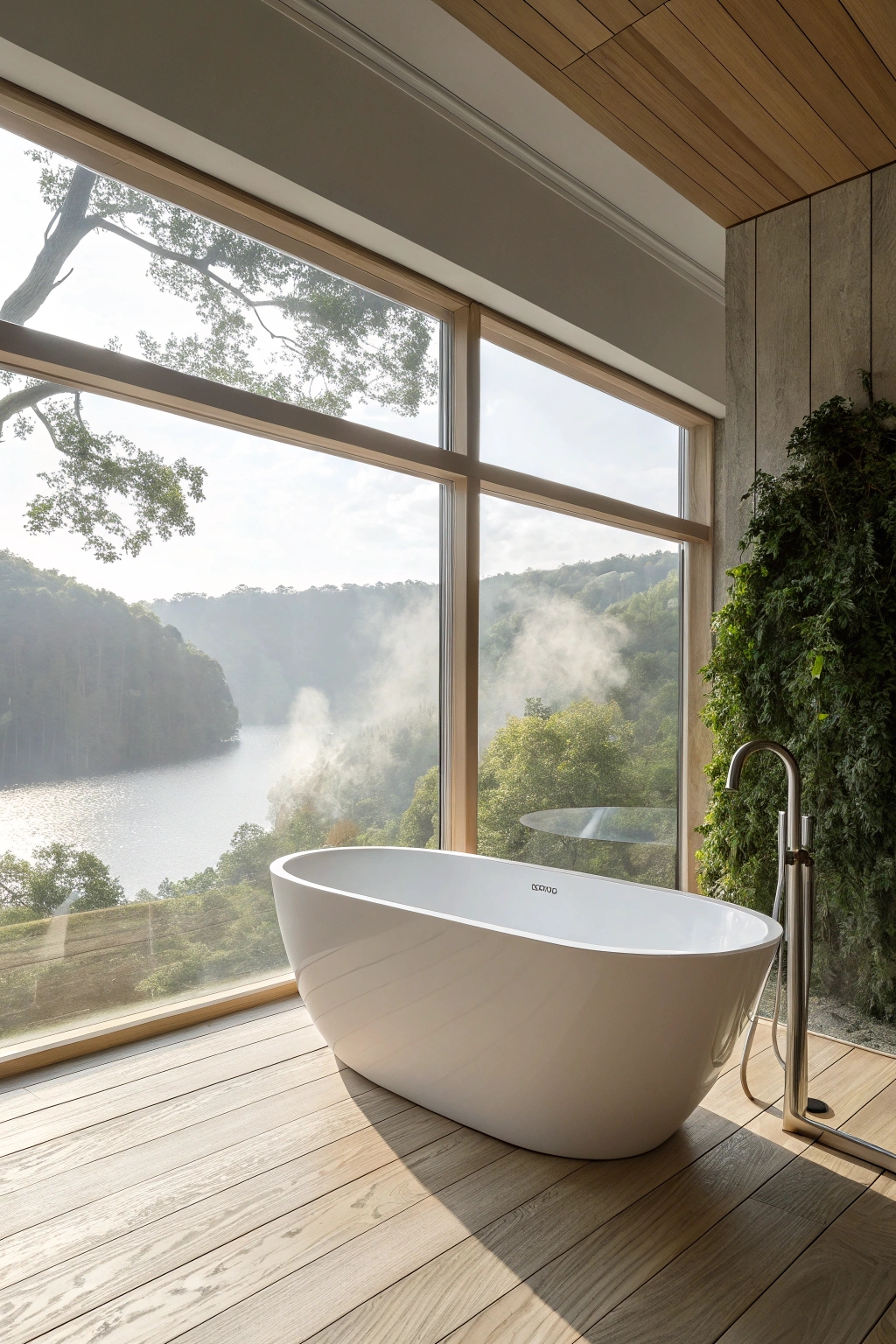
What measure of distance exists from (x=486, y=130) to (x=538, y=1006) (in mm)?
3134

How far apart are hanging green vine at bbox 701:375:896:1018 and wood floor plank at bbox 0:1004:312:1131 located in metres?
1.70

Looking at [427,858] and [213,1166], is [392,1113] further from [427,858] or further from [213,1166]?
[427,858]

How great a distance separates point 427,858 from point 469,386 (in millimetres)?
1859

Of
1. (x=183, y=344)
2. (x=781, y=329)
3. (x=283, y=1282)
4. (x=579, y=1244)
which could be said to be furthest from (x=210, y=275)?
(x=579, y=1244)

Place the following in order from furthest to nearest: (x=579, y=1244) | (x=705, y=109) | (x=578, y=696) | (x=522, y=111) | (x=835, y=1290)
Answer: (x=578, y=696) → (x=522, y=111) → (x=705, y=109) → (x=579, y=1244) → (x=835, y=1290)

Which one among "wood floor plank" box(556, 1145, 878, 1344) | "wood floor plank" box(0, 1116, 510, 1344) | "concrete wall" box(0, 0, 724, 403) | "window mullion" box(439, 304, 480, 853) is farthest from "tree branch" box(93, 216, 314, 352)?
"wood floor plank" box(556, 1145, 878, 1344)

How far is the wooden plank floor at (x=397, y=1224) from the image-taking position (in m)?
1.54

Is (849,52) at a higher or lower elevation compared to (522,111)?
lower

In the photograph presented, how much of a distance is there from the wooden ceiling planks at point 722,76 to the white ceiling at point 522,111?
0.58 m

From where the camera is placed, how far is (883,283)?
9.64 ft

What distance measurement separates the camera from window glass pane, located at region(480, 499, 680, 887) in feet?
12.5

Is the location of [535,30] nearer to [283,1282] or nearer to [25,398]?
[25,398]

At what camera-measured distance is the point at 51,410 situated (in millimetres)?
2551

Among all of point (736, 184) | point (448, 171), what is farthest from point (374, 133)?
point (736, 184)
